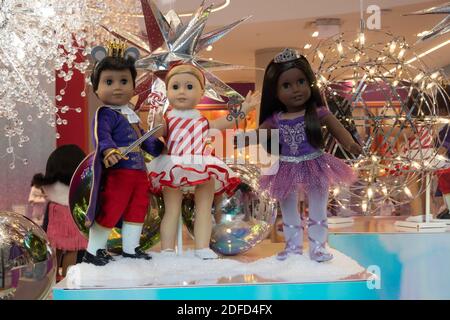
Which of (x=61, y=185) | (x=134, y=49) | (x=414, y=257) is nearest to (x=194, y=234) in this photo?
(x=134, y=49)

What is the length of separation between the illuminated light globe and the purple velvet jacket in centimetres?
78

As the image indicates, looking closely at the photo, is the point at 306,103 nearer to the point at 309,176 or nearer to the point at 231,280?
the point at 309,176

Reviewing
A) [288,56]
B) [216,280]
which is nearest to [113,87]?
[288,56]

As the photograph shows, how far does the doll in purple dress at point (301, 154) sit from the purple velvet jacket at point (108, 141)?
1.54ft

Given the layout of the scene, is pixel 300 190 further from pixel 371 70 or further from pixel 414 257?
pixel 414 257

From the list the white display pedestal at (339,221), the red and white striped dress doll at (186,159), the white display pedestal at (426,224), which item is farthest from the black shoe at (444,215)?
the red and white striped dress doll at (186,159)

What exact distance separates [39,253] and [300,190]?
90 cm

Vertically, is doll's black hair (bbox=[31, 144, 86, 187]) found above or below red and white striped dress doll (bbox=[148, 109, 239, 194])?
below

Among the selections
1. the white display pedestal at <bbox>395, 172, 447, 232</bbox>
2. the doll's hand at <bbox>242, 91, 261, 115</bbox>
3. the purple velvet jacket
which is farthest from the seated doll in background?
the white display pedestal at <bbox>395, 172, 447, 232</bbox>

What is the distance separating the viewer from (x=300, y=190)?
1.96m

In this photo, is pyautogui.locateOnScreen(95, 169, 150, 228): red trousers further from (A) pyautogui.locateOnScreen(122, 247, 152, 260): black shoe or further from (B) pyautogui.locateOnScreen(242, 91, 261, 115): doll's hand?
(B) pyautogui.locateOnScreen(242, 91, 261, 115): doll's hand

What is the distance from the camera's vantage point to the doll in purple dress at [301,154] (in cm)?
192

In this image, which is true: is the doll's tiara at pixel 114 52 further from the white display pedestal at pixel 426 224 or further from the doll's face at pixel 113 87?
the white display pedestal at pixel 426 224

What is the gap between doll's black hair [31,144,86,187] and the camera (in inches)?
129
